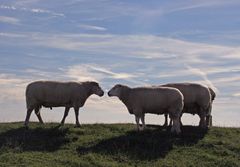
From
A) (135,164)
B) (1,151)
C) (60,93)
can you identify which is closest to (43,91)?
(60,93)

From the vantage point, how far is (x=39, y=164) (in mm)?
19703

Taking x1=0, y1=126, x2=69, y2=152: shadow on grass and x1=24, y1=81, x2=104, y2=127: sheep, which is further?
x1=24, y1=81, x2=104, y2=127: sheep

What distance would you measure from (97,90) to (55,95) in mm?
2666

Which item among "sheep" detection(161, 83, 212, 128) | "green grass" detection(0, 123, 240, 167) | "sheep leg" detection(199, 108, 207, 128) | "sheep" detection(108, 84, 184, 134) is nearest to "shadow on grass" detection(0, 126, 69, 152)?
"green grass" detection(0, 123, 240, 167)

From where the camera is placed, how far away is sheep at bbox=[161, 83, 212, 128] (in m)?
27.7

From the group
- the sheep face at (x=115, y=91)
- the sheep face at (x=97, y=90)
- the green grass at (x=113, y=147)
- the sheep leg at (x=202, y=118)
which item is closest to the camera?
the green grass at (x=113, y=147)

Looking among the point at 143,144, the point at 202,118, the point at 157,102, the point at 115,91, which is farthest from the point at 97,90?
the point at 143,144

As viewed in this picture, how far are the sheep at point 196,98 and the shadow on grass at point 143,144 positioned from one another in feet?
10.3

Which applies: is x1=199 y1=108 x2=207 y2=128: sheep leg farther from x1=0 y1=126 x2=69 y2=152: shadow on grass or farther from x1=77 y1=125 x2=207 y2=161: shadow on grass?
x1=0 y1=126 x2=69 y2=152: shadow on grass

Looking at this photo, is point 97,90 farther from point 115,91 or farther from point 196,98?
point 196,98

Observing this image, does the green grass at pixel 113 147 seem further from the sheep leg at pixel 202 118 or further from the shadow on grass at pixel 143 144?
the sheep leg at pixel 202 118

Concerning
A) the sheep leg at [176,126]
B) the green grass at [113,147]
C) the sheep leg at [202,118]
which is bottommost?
the green grass at [113,147]

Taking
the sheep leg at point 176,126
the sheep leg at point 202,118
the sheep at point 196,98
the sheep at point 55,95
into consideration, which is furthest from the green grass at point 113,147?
the sheep at point 196,98

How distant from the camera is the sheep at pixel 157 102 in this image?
25438 mm
